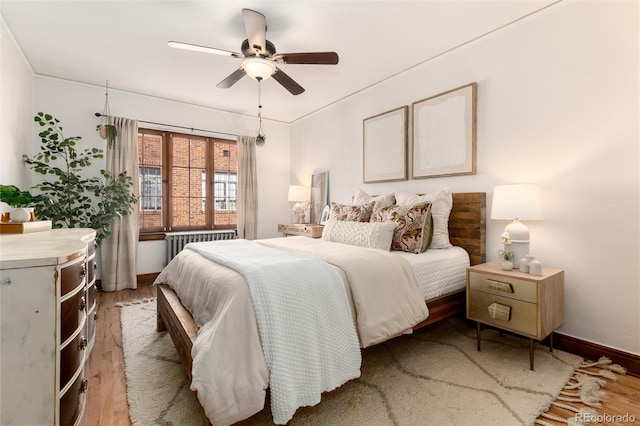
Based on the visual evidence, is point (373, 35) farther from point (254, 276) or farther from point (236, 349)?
point (236, 349)

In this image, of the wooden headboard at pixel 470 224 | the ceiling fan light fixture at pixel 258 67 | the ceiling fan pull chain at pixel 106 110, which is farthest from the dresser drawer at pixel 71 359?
the ceiling fan pull chain at pixel 106 110

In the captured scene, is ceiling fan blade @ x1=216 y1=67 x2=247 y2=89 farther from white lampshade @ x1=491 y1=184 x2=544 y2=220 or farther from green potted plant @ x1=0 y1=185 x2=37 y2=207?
white lampshade @ x1=491 y1=184 x2=544 y2=220

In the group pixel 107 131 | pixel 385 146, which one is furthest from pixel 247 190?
pixel 385 146

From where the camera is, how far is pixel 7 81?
8.70ft

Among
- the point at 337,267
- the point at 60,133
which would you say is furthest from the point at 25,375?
the point at 60,133

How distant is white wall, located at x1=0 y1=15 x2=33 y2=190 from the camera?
2.58 m

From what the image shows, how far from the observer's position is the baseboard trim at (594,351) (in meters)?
1.99

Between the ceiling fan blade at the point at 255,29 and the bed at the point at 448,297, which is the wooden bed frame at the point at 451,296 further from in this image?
the ceiling fan blade at the point at 255,29

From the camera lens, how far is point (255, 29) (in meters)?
2.21

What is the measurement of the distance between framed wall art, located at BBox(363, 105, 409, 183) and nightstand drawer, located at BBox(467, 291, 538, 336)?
161 cm

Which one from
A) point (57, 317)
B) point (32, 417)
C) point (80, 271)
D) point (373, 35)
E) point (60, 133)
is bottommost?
point (32, 417)

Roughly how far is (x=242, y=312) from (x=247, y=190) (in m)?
3.78

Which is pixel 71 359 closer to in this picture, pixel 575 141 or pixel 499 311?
pixel 499 311

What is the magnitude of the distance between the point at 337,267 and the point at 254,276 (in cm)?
57
